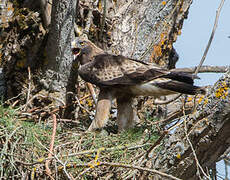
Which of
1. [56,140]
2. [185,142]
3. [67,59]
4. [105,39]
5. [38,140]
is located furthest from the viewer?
[105,39]

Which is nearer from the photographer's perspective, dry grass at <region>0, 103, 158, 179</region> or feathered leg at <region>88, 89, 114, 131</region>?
dry grass at <region>0, 103, 158, 179</region>

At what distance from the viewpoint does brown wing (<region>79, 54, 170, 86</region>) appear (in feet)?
15.6

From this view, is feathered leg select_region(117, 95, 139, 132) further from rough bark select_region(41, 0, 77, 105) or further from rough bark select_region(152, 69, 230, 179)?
rough bark select_region(152, 69, 230, 179)

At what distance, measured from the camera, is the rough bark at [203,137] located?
319 cm

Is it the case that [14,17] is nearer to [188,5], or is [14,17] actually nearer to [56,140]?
[56,140]

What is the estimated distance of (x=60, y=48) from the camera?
203 inches

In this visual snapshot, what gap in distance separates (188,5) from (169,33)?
525 millimetres

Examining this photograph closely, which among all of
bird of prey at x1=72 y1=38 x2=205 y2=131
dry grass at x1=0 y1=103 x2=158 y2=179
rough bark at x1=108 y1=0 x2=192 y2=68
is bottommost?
dry grass at x1=0 y1=103 x2=158 y2=179

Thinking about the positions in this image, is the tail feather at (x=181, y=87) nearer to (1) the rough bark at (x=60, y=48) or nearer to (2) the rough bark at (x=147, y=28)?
(2) the rough bark at (x=147, y=28)

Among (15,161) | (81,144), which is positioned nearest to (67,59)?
(81,144)

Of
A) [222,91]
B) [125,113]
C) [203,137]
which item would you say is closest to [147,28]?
[125,113]

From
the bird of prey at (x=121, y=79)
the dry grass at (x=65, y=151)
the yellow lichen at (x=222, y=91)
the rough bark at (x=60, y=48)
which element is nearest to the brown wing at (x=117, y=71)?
the bird of prey at (x=121, y=79)

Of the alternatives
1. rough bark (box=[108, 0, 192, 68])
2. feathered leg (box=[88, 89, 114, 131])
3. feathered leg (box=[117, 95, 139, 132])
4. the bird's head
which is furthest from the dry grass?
rough bark (box=[108, 0, 192, 68])

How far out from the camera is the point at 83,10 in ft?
18.0
